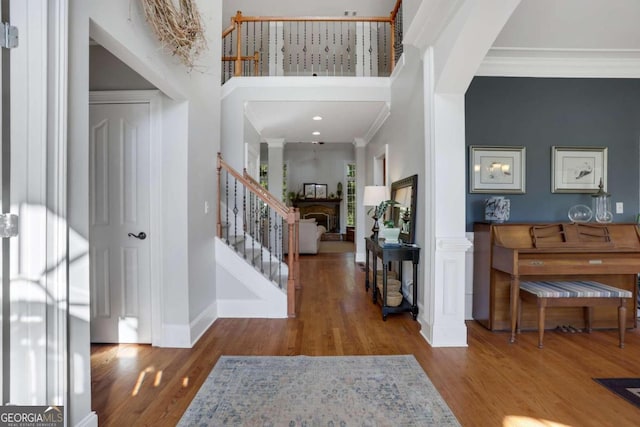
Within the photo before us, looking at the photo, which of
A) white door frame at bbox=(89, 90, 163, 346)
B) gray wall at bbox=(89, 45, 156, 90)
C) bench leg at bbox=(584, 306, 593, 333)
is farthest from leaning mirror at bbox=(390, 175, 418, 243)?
gray wall at bbox=(89, 45, 156, 90)

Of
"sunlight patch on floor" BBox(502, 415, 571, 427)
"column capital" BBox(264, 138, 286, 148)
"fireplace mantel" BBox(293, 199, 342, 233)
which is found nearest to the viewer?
"sunlight patch on floor" BBox(502, 415, 571, 427)

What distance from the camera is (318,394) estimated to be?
2039 millimetres

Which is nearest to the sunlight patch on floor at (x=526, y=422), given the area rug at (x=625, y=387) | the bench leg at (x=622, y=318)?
the area rug at (x=625, y=387)

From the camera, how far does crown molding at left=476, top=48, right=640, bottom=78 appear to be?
332 cm

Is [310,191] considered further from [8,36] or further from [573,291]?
[8,36]

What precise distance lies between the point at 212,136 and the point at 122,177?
38.8 inches

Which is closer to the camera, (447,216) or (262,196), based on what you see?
(447,216)

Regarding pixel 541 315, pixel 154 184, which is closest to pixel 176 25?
pixel 154 184

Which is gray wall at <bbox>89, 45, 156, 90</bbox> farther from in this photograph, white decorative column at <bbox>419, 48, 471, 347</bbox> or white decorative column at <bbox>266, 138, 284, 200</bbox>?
white decorative column at <bbox>266, 138, 284, 200</bbox>

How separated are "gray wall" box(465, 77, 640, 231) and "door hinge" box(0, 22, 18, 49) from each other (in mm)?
3516

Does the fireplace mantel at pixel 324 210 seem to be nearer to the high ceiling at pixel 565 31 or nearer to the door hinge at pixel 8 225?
the high ceiling at pixel 565 31

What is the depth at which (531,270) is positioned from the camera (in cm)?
281

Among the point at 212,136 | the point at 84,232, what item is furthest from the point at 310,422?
the point at 212,136

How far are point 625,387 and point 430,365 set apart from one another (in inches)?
48.7
